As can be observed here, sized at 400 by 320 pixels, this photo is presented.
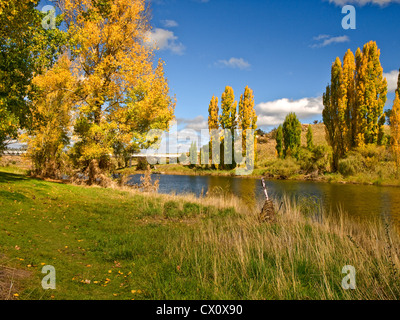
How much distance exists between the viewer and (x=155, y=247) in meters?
7.15

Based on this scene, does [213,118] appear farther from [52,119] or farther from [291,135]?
[52,119]

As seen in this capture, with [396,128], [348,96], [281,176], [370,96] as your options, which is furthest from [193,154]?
[396,128]

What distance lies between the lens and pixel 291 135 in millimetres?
46625

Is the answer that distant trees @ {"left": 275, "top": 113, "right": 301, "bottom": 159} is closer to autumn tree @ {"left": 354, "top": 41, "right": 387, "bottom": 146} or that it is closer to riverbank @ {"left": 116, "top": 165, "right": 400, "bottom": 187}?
riverbank @ {"left": 116, "top": 165, "right": 400, "bottom": 187}

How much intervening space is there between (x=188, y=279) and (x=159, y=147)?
13.5 meters

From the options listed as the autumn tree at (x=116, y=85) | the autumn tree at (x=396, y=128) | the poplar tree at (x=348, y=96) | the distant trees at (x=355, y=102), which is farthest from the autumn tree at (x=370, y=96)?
the autumn tree at (x=116, y=85)

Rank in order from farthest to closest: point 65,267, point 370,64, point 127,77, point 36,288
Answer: point 370,64
point 127,77
point 65,267
point 36,288

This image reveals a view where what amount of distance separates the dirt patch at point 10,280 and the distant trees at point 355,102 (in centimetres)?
3874

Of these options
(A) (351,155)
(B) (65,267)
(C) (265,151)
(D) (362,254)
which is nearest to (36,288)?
(B) (65,267)

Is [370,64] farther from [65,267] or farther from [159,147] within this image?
[65,267]

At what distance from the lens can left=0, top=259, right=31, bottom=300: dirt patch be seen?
398 centimetres

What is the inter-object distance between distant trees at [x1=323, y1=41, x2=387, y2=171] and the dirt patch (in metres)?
38.7

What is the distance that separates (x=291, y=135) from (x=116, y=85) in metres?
A: 35.5

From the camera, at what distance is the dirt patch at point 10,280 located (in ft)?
13.0
